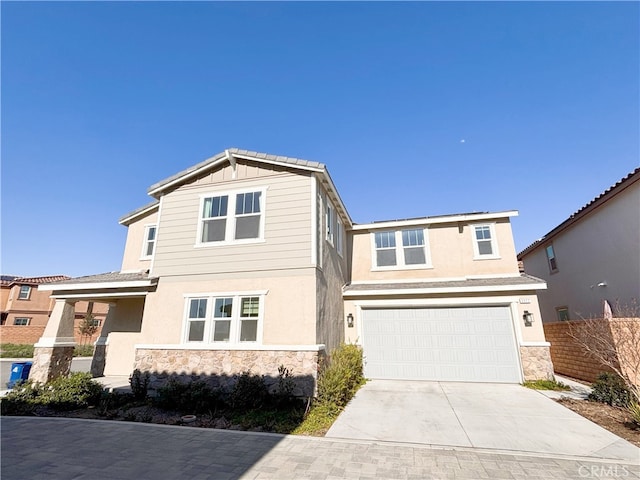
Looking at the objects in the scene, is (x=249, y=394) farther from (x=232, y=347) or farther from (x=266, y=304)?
(x=266, y=304)

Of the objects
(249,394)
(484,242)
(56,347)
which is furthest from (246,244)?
(484,242)

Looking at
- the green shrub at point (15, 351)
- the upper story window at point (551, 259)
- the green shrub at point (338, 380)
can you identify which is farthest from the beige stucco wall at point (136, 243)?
the upper story window at point (551, 259)

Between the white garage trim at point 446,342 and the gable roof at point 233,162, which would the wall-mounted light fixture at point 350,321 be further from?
the gable roof at point 233,162

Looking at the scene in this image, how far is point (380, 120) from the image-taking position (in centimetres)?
1196

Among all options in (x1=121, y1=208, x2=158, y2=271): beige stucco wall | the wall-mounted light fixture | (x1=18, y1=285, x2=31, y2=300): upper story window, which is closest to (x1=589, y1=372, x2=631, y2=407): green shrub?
the wall-mounted light fixture

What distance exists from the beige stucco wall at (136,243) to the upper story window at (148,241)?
134mm

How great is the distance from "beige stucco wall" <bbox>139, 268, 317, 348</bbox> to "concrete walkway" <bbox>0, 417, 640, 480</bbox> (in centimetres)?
283

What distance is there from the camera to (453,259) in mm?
13125

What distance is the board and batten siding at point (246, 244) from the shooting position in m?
9.32

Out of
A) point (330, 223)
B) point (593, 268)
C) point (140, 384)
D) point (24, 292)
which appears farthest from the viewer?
point (24, 292)

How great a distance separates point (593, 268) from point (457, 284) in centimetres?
646

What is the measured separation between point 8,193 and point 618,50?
64.6 feet

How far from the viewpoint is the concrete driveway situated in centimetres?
554

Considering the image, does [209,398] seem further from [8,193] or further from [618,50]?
[618,50]
